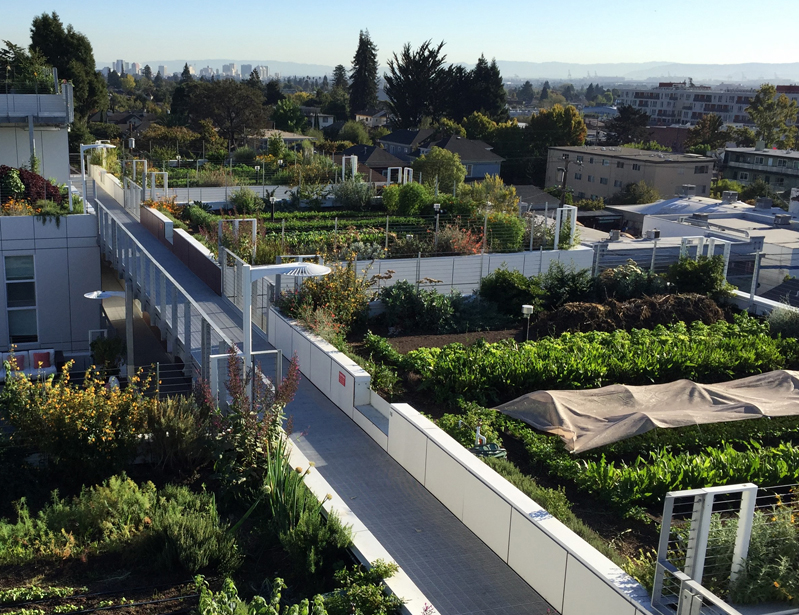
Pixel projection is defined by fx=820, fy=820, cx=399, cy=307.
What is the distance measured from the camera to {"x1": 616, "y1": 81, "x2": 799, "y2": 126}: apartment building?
163m

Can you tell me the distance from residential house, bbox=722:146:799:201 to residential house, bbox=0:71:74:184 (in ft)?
199

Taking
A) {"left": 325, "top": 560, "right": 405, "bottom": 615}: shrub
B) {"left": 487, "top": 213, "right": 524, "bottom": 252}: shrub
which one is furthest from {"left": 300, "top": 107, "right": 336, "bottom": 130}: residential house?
{"left": 325, "top": 560, "right": 405, "bottom": 615}: shrub

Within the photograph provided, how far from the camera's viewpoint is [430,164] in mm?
41500

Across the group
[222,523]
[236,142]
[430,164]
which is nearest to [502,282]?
[222,523]

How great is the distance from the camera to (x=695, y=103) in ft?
566

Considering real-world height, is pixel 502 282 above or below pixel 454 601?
above

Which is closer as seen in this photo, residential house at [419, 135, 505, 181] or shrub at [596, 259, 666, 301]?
shrub at [596, 259, 666, 301]

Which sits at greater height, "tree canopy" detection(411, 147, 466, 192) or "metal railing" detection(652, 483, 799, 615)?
"tree canopy" detection(411, 147, 466, 192)

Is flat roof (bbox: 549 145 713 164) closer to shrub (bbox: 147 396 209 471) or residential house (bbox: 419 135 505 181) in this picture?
residential house (bbox: 419 135 505 181)

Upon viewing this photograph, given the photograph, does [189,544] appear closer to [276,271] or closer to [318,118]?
[276,271]

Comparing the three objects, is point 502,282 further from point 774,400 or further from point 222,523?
point 222,523

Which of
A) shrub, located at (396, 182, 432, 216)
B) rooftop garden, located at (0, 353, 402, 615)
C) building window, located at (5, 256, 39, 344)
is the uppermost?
shrub, located at (396, 182, 432, 216)

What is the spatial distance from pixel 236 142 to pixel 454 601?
63273mm

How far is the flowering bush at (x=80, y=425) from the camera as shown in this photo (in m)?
8.73
